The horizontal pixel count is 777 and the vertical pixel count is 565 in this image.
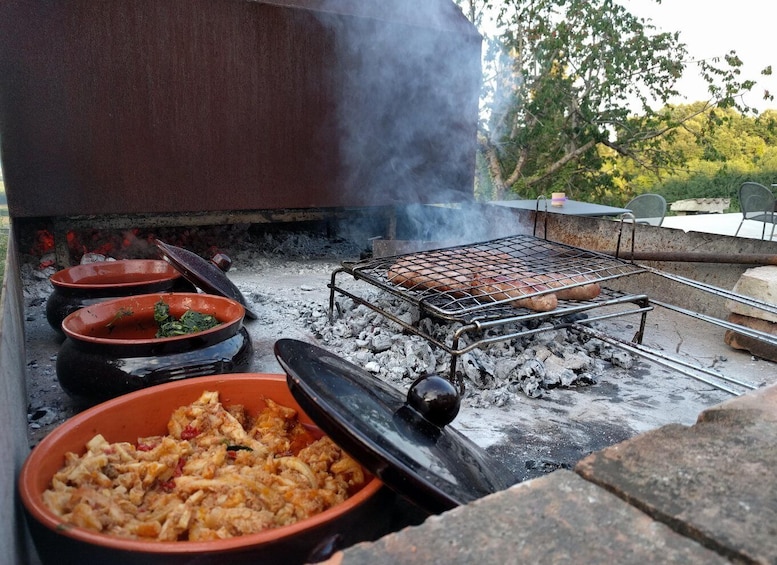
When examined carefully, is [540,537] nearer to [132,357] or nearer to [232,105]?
[132,357]

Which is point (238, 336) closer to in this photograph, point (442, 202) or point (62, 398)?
point (62, 398)

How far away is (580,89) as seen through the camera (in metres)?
14.9

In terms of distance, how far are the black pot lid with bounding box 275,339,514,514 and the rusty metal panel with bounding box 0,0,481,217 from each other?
5.15 m

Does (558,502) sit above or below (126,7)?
below

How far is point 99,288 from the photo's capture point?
3.31 m

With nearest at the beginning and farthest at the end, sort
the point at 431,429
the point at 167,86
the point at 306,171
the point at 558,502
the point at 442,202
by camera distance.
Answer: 1. the point at 558,502
2. the point at 431,429
3. the point at 167,86
4. the point at 306,171
5. the point at 442,202

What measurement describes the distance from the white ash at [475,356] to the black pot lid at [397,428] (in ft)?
5.43

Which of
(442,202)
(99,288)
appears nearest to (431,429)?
(99,288)

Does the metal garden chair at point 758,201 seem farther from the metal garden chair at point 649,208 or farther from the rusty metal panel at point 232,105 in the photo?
the rusty metal panel at point 232,105

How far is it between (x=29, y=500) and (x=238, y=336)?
55.2 inches

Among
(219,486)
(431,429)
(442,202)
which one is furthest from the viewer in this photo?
(442,202)

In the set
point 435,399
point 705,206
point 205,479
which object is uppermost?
point 435,399

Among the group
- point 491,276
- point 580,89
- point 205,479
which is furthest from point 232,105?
point 580,89

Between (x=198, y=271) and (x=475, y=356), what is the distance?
1902 mm
